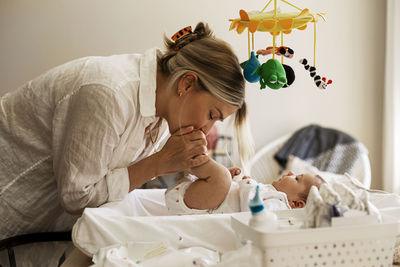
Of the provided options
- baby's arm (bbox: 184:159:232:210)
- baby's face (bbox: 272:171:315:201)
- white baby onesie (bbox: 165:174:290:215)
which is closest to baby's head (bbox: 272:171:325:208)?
baby's face (bbox: 272:171:315:201)

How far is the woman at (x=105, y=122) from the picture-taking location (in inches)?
52.1

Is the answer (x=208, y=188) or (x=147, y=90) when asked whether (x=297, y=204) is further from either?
(x=147, y=90)

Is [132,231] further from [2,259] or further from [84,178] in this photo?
[2,259]

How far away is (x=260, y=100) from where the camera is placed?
407 centimetres

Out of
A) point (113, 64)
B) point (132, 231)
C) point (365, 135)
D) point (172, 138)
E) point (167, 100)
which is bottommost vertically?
point (365, 135)

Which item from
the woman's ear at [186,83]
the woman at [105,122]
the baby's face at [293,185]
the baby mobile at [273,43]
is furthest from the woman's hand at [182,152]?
the baby's face at [293,185]

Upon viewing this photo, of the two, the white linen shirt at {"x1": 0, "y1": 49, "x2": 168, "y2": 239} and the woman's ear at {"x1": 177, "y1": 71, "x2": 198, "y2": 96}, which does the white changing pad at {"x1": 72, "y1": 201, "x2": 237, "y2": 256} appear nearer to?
the white linen shirt at {"x1": 0, "y1": 49, "x2": 168, "y2": 239}

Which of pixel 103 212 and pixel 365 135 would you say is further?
pixel 365 135

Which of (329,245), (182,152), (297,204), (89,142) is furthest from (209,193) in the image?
(329,245)

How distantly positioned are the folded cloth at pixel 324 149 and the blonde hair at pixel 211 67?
2.43 m

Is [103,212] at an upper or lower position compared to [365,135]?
upper

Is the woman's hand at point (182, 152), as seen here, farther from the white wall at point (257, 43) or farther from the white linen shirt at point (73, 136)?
the white wall at point (257, 43)

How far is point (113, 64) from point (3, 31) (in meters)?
A: 2.89

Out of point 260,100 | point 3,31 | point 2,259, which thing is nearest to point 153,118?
point 2,259
